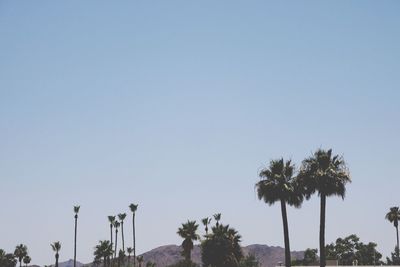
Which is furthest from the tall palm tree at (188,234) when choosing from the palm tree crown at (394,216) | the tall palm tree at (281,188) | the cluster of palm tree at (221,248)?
the palm tree crown at (394,216)

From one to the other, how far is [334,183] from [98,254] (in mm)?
87836

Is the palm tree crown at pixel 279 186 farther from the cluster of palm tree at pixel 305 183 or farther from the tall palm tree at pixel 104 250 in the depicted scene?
the tall palm tree at pixel 104 250

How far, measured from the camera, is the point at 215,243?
6438 centimetres

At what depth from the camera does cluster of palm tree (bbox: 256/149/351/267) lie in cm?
5309

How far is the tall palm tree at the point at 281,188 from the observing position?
5616 centimetres

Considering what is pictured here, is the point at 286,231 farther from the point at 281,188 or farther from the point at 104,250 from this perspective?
the point at 104,250

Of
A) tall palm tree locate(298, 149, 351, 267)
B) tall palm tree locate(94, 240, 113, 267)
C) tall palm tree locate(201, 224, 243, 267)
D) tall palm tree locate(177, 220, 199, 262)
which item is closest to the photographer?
tall palm tree locate(298, 149, 351, 267)

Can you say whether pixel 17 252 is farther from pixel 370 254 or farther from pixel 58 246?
pixel 370 254

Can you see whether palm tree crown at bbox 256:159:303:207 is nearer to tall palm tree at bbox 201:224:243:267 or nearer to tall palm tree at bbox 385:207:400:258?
tall palm tree at bbox 201:224:243:267

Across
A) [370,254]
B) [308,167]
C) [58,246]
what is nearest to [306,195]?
[308,167]

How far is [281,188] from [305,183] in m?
2.59

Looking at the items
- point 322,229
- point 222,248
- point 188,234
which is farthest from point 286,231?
point 188,234

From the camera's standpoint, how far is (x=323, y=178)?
52.9 m

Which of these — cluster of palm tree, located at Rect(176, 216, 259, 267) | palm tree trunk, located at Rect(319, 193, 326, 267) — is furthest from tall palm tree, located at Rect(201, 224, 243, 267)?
palm tree trunk, located at Rect(319, 193, 326, 267)
